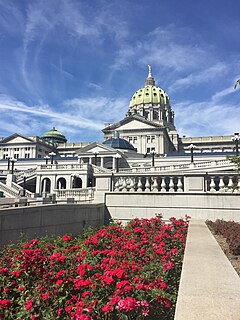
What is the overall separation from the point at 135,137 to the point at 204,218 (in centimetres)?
7430

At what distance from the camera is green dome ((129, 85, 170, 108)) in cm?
11000

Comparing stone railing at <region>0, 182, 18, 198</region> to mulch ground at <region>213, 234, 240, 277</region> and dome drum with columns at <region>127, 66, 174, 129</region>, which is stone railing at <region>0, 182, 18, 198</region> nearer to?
mulch ground at <region>213, 234, 240, 277</region>

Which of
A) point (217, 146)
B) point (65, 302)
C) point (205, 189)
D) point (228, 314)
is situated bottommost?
point (65, 302)

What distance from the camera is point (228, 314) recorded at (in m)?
2.83

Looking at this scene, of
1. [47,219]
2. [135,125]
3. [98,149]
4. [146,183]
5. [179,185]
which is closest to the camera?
[47,219]

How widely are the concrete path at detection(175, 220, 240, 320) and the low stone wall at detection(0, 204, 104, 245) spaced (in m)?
5.37

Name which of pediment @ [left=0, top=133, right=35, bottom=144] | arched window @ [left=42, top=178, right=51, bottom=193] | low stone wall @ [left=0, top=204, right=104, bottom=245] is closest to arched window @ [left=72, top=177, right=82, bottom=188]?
arched window @ [left=42, top=178, right=51, bottom=193]

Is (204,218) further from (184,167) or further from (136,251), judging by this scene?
(184,167)

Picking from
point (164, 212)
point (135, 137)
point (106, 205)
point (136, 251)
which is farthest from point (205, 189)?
point (135, 137)

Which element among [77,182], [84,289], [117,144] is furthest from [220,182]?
[117,144]

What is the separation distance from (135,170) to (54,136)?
8226 centimetres

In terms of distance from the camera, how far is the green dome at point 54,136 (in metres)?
111

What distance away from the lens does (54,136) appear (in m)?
112

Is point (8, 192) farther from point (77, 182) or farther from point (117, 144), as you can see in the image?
point (117, 144)
